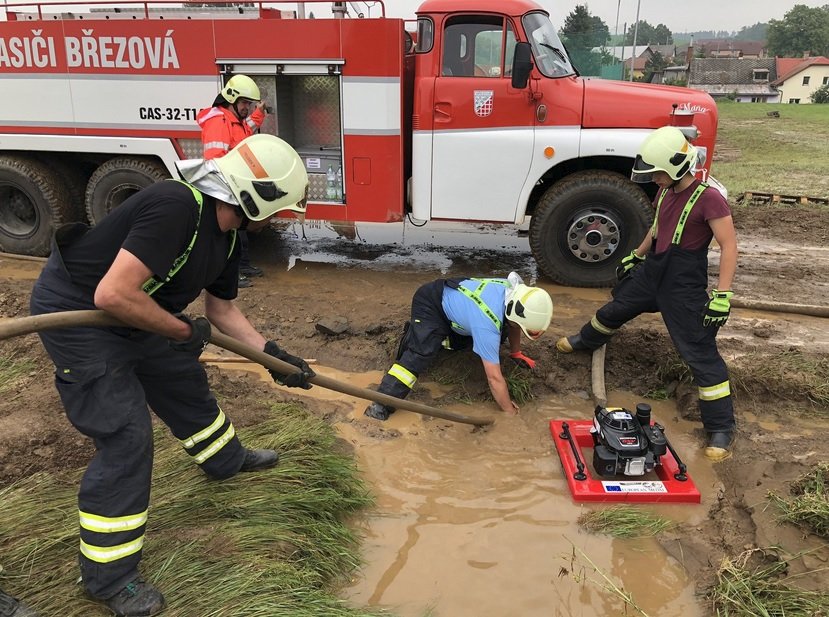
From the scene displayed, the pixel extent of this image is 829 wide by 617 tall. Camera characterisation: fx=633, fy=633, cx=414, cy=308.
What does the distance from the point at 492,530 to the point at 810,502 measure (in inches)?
63.0

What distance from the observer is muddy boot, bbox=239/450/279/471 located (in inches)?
134

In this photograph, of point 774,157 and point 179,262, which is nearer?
Answer: point 179,262

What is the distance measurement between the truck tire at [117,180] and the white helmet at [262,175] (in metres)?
4.64

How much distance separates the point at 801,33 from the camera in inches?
3942


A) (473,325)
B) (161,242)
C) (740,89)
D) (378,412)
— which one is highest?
(740,89)

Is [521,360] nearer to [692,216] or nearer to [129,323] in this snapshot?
[692,216]

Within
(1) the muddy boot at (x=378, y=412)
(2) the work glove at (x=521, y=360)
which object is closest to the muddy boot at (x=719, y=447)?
(2) the work glove at (x=521, y=360)

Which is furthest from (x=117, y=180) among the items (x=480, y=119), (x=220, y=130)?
(x=480, y=119)

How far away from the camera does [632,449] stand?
3.53m

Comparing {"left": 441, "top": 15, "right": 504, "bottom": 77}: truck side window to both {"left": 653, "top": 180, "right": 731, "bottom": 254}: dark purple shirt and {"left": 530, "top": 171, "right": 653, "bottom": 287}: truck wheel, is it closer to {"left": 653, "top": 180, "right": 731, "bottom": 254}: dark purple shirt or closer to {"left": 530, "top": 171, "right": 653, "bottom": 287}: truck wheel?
{"left": 530, "top": 171, "right": 653, "bottom": 287}: truck wheel

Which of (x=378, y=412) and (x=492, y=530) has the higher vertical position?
(x=378, y=412)

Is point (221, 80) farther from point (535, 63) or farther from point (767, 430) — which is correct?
point (767, 430)

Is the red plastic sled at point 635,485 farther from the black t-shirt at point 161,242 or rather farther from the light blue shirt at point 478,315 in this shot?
the black t-shirt at point 161,242

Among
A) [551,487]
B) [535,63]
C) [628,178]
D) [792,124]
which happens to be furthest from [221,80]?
[792,124]
